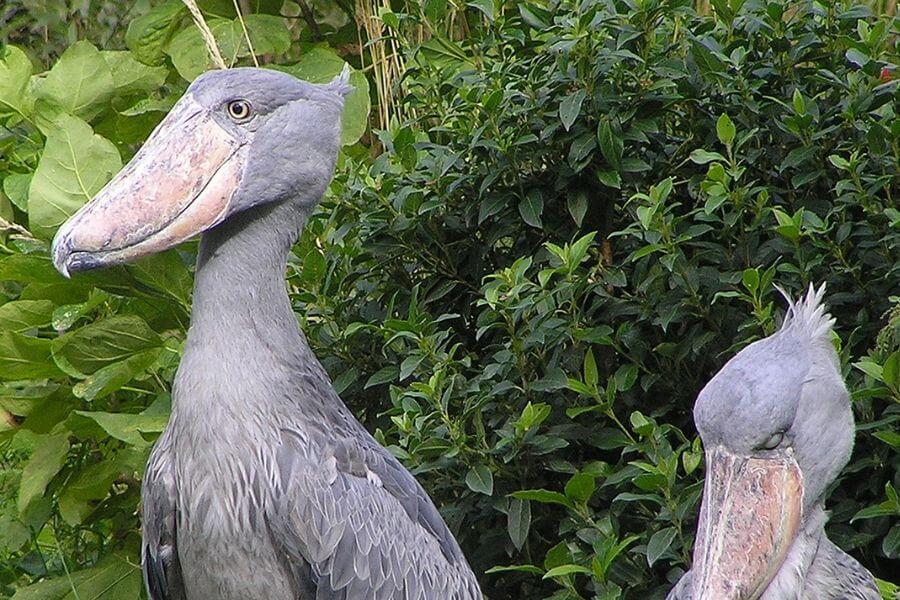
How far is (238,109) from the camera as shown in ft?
9.04

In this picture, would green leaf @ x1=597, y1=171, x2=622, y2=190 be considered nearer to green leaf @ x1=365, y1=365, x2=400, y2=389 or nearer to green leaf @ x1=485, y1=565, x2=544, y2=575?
green leaf @ x1=365, y1=365, x2=400, y2=389

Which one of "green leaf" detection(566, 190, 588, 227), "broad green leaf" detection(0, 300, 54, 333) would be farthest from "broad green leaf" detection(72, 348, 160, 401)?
"green leaf" detection(566, 190, 588, 227)

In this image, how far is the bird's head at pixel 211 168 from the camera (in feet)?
8.53

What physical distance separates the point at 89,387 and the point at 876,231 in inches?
81.3

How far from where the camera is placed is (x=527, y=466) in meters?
3.43

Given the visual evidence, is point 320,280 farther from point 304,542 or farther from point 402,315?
point 304,542

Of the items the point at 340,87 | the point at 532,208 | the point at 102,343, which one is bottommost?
the point at 102,343

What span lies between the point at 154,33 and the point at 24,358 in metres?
1.39

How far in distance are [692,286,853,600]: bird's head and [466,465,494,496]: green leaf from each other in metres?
0.87

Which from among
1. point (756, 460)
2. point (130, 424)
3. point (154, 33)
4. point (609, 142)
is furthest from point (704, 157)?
point (154, 33)

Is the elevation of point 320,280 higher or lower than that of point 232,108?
lower

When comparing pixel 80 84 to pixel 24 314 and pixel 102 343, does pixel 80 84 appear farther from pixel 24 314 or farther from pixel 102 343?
pixel 102 343

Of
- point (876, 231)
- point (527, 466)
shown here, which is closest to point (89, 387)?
point (527, 466)

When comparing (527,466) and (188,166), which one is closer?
(188,166)
